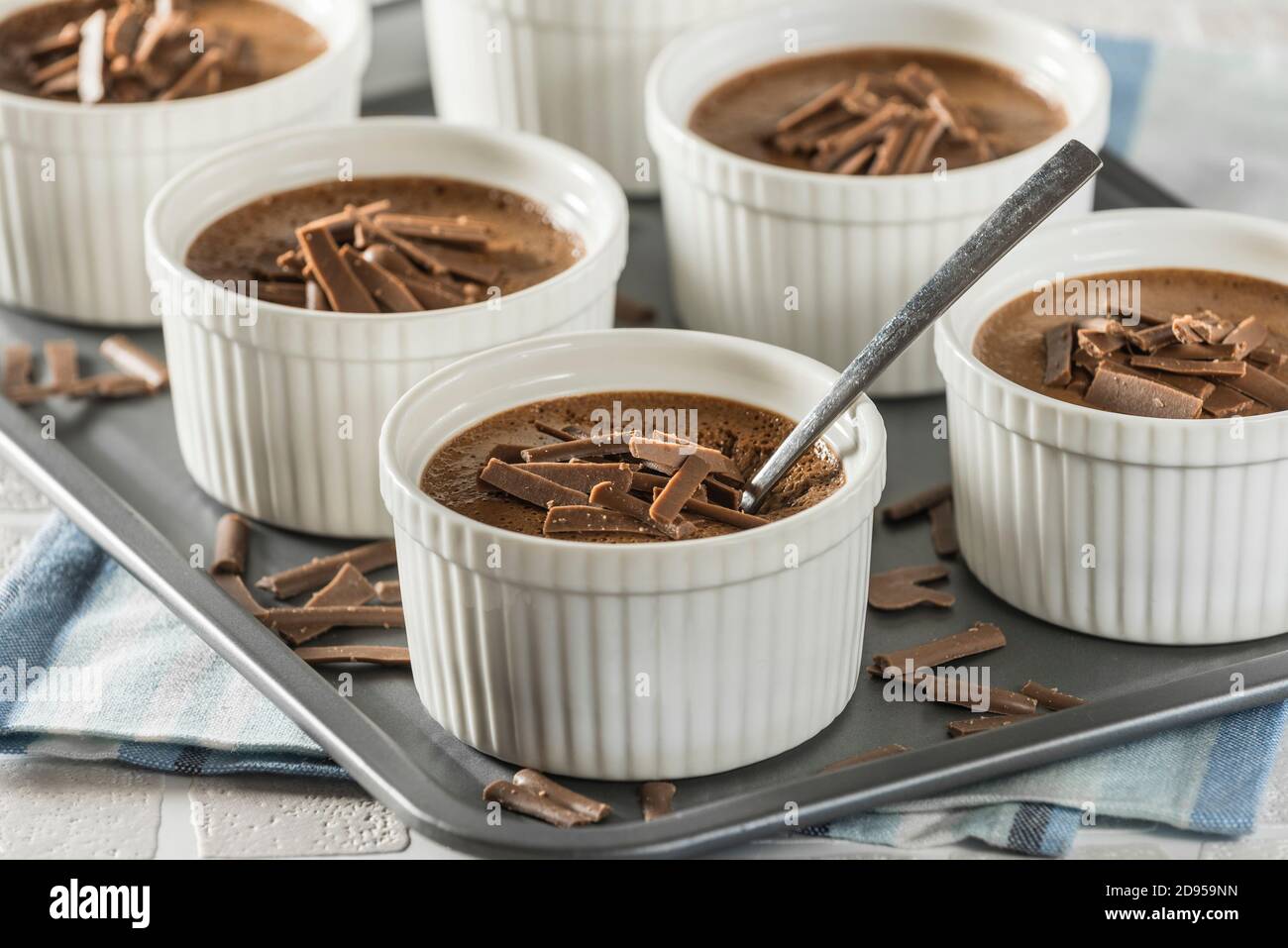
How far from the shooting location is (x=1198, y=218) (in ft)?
8.09

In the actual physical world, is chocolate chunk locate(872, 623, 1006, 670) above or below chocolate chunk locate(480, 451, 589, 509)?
below

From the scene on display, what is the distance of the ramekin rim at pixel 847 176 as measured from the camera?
2.62m

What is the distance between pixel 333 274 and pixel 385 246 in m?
0.10

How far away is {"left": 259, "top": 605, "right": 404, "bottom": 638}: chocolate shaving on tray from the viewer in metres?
2.23

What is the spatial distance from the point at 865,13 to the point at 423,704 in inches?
59.8

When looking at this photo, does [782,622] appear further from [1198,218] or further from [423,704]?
[1198,218]

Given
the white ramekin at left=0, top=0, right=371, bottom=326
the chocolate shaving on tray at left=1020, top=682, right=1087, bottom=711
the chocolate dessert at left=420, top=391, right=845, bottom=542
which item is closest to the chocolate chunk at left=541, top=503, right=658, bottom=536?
the chocolate dessert at left=420, top=391, right=845, bottom=542

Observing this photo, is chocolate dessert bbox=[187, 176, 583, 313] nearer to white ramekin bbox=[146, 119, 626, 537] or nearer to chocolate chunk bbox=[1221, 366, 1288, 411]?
white ramekin bbox=[146, 119, 626, 537]

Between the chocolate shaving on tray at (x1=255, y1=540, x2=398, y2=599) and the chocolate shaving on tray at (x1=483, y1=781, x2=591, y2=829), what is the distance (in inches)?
17.4

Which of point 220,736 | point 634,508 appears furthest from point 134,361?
point 634,508

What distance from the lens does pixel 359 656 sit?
85.6 inches

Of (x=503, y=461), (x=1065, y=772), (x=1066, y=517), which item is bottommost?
(x=1065, y=772)

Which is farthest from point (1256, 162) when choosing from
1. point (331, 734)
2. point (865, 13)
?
point (331, 734)

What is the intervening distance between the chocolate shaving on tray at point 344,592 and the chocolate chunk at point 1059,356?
829 millimetres
